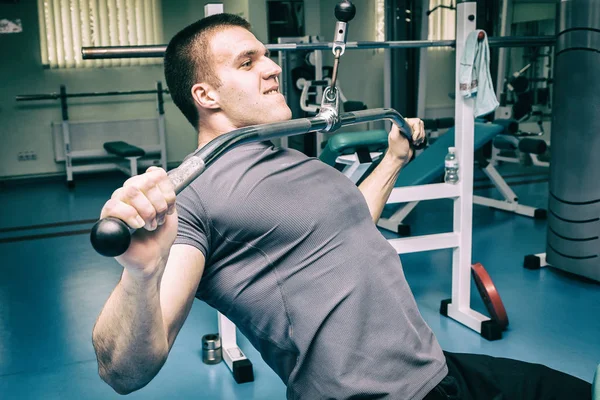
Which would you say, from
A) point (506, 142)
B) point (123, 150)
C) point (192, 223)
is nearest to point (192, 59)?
point (192, 223)

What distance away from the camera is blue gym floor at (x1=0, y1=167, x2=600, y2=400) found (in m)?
2.28

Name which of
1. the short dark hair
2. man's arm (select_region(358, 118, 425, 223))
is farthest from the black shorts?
the short dark hair

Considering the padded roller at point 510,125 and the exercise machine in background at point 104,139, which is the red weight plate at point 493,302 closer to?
the padded roller at point 510,125

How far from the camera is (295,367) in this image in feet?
3.64

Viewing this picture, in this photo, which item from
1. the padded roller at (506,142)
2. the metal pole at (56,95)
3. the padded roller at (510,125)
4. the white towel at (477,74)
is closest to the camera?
the white towel at (477,74)

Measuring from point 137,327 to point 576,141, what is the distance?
282 cm

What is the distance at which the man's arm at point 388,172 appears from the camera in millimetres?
1560

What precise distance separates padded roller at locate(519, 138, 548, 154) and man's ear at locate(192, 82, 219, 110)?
12.6 feet

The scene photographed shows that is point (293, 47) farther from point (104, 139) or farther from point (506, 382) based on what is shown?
point (104, 139)

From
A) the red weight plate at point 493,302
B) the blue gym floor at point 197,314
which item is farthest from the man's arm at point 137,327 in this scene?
the red weight plate at point 493,302

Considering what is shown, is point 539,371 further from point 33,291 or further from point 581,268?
point 33,291

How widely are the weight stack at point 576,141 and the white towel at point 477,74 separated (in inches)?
32.8

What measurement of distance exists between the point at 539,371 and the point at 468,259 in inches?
57.4

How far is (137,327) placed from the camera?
0.78 m
